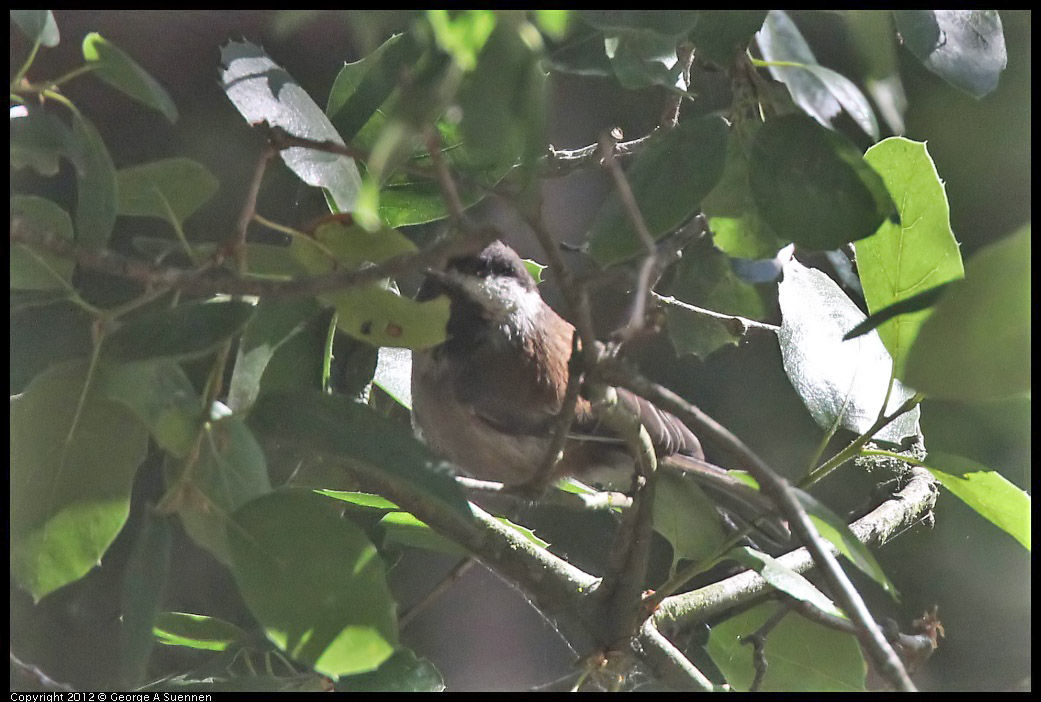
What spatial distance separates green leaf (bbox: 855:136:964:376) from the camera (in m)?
0.97

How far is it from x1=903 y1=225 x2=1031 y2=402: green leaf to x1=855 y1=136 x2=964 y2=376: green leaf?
6cm

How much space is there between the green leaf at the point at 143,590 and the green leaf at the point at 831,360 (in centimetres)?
81

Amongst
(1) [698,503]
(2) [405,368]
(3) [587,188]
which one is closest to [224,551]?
(1) [698,503]

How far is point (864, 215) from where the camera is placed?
900mm

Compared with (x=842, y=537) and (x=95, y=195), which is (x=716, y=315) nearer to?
(x=842, y=537)

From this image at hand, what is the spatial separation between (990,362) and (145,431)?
2.52ft

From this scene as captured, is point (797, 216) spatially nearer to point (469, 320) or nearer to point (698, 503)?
point (698, 503)

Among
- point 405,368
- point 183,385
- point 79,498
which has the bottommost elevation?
point 405,368

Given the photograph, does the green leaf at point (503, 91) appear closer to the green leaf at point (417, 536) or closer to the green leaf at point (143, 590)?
the green leaf at point (143, 590)

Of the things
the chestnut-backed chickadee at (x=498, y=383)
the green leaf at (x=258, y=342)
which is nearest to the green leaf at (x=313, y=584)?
the green leaf at (x=258, y=342)

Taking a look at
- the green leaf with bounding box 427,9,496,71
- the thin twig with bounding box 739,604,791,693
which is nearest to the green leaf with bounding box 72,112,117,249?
the green leaf with bounding box 427,9,496,71

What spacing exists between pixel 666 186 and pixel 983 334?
0.32 m

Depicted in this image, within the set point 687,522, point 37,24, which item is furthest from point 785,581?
point 37,24

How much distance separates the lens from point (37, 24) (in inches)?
35.8
